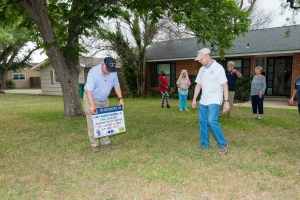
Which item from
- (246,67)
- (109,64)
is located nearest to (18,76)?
(246,67)

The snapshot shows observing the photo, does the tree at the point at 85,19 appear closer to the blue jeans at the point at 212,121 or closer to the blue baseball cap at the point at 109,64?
the blue jeans at the point at 212,121

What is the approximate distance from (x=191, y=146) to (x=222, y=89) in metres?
1.36

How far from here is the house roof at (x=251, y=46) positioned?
487 inches

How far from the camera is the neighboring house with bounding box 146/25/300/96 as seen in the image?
40.9ft

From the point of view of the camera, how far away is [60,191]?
3430 mm

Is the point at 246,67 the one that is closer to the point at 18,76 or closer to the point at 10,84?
the point at 10,84

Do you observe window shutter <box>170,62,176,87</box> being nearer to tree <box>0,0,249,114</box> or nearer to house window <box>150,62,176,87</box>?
house window <box>150,62,176,87</box>

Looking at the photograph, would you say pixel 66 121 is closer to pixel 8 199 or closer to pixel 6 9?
pixel 6 9

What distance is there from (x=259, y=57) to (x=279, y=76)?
59.6 inches

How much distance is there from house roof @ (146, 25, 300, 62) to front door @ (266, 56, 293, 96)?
127 centimetres

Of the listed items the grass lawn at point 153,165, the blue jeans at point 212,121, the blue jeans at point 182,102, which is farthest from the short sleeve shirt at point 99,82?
the blue jeans at point 182,102

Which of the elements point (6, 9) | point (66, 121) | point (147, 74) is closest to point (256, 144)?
point (66, 121)

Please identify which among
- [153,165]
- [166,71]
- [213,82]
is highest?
[166,71]

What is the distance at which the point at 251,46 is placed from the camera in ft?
45.2
